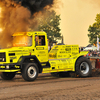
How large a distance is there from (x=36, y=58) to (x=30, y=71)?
729 mm

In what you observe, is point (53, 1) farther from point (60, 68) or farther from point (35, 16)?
point (60, 68)

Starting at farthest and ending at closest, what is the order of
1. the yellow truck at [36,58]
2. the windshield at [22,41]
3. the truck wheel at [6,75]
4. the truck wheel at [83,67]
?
the truck wheel at [83,67], the truck wheel at [6,75], the windshield at [22,41], the yellow truck at [36,58]

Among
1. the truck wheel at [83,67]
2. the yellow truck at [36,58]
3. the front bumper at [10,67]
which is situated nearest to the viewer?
the front bumper at [10,67]

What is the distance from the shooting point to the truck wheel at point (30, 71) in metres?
13.7

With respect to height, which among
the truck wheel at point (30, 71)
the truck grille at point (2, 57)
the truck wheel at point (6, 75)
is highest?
the truck grille at point (2, 57)

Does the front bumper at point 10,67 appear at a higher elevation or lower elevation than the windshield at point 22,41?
lower

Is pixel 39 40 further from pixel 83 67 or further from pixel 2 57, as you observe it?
pixel 83 67

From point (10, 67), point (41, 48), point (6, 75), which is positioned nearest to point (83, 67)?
point (41, 48)

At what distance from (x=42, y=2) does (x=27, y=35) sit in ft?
11.0

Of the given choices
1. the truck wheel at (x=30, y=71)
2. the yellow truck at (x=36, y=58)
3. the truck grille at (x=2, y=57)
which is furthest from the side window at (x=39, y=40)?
the truck grille at (x=2, y=57)

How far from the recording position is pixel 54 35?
72875 mm

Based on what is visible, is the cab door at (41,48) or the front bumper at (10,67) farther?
the cab door at (41,48)

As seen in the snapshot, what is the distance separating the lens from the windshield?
14.3 meters

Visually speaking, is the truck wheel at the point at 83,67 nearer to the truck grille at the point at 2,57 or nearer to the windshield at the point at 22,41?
the windshield at the point at 22,41
